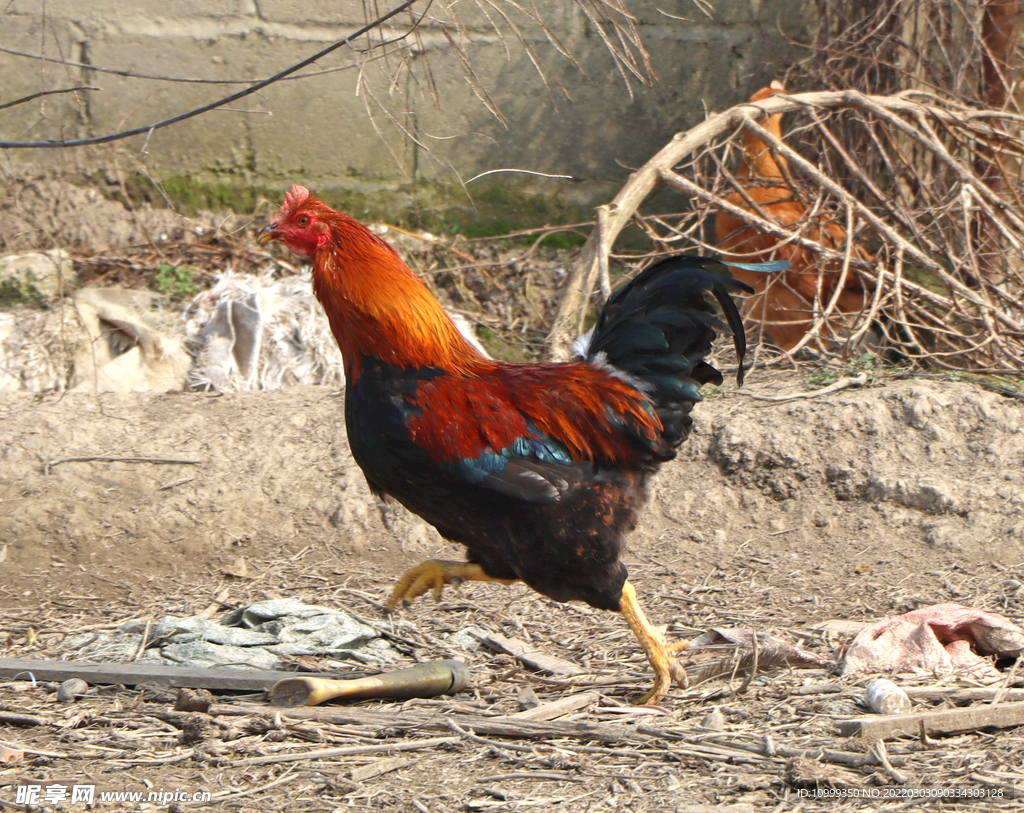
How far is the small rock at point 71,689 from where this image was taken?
9.22ft

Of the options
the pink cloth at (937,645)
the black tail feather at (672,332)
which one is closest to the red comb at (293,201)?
the black tail feather at (672,332)

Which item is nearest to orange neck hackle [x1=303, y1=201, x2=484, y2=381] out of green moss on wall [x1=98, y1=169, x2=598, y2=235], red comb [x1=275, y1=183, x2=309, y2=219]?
red comb [x1=275, y1=183, x2=309, y2=219]

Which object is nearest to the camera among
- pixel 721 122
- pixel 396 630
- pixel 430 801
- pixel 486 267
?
pixel 430 801

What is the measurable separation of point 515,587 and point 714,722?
1802mm

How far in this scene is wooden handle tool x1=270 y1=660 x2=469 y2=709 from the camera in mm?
2699

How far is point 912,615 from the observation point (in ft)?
10.7

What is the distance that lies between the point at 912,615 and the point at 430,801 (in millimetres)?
1951

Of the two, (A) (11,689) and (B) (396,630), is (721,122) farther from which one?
(A) (11,689)

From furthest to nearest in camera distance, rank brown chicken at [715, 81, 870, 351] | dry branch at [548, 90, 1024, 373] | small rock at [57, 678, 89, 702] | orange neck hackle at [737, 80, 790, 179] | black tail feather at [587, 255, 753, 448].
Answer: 1. orange neck hackle at [737, 80, 790, 179]
2. brown chicken at [715, 81, 870, 351]
3. dry branch at [548, 90, 1024, 373]
4. black tail feather at [587, 255, 753, 448]
5. small rock at [57, 678, 89, 702]

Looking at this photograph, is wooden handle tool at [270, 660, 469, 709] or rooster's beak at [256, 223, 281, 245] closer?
wooden handle tool at [270, 660, 469, 709]

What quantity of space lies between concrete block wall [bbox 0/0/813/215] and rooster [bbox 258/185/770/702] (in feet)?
10.8

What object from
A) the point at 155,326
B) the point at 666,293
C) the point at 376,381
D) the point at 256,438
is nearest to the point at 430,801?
the point at 376,381

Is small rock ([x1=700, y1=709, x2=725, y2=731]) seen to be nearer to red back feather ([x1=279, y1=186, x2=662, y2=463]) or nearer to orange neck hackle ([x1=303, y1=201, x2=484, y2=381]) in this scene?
red back feather ([x1=279, y1=186, x2=662, y2=463])

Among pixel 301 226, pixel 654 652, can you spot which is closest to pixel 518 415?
pixel 654 652
